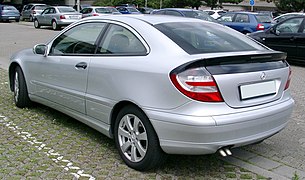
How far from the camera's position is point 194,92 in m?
3.24

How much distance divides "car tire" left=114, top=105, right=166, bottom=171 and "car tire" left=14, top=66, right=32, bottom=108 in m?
2.28

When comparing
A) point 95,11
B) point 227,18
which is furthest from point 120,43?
point 95,11

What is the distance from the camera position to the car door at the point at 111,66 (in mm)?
3801

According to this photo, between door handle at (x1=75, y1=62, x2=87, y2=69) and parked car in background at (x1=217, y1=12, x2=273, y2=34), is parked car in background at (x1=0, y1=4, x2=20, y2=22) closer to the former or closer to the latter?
parked car in background at (x1=217, y1=12, x2=273, y2=34)

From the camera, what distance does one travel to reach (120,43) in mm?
4078

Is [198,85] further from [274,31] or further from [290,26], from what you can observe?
[274,31]

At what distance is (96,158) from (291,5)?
4395 centimetres

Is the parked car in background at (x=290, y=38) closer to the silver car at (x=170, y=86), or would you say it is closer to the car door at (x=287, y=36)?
the car door at (x=287, y=36)

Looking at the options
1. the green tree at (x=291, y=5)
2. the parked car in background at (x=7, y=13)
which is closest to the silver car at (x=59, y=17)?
the parked car in background at (x=7, y=13)

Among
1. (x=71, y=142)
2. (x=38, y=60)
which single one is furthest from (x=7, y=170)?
(x=38, y=60)

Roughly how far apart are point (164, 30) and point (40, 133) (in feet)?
6.94

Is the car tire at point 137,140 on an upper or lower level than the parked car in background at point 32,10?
upper

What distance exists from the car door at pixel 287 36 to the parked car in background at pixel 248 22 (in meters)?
4.28

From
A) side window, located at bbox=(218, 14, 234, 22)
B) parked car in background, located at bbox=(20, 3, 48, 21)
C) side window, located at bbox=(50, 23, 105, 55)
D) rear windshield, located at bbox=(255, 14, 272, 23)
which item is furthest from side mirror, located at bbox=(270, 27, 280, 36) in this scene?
parked car in background, located at bbox=(20, 3, 48, 21)
